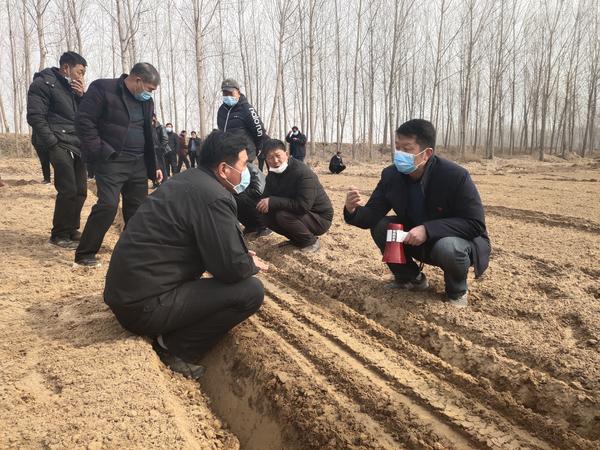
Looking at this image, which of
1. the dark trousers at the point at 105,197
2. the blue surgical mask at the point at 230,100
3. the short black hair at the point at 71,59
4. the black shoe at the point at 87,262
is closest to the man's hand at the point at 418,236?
the dark trousers at the point at 105,197

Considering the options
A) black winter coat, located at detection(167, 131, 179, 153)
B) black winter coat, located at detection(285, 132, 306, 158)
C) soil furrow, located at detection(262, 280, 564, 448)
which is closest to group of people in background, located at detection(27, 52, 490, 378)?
soil furrow, located at detection(262, 280, 564, 448)

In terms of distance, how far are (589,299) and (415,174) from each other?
5.40ft

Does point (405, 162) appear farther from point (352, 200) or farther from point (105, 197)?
point (105, 197)

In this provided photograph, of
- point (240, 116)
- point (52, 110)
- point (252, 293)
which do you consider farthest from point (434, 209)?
point (52, 110)

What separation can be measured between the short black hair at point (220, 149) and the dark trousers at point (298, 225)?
2042mm

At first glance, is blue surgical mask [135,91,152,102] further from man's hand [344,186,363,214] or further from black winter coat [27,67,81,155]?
man's hand [344,186,363,214]

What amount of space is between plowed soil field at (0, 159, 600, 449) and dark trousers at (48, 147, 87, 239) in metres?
0.66

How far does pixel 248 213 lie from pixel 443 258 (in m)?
3.10

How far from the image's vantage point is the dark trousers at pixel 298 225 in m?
4.73

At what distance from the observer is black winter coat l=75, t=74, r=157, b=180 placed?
13.2 feet

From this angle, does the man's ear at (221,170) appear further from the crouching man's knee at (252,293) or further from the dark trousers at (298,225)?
the dark trousers at (298,225)

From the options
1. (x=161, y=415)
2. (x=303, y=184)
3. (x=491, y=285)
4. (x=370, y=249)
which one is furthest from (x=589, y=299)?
(x=161, y=415)

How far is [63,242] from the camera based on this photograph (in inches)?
190

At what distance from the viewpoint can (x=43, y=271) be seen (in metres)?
4.02
